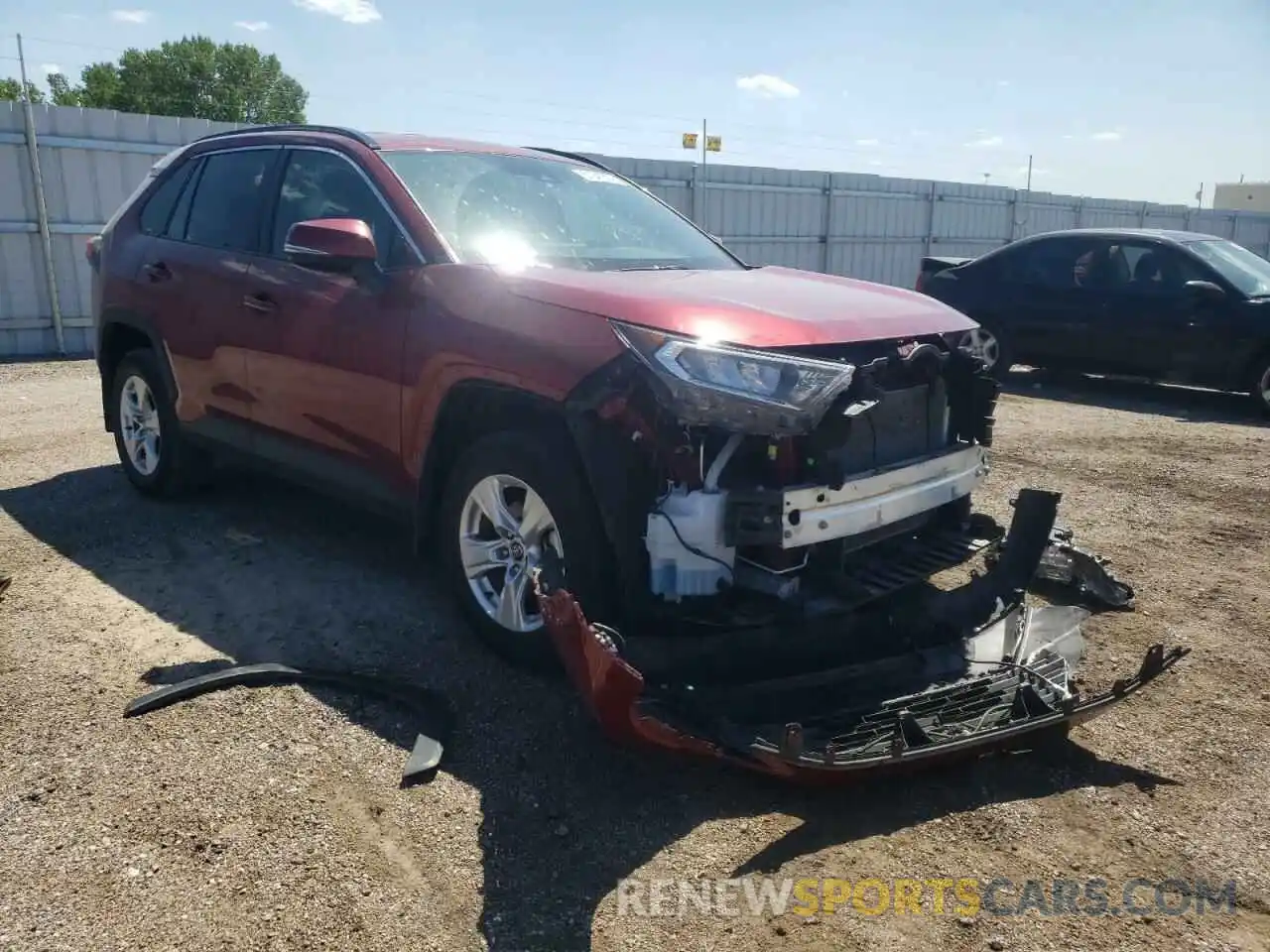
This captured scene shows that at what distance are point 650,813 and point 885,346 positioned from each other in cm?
170

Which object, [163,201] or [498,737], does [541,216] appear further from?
[163,201]

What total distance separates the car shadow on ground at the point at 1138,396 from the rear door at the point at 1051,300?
420 mm

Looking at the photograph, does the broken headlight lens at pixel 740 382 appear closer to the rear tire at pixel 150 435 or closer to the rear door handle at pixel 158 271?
the rear door handle at pixel 158 271

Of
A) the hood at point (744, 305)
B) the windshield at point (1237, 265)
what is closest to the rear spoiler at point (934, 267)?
the windshield at point (1237, 265)

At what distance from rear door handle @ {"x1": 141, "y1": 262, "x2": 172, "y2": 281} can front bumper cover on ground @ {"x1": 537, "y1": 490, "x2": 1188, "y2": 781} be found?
3271 millimetres

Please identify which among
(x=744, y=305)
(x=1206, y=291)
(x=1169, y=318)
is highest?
(x=744, y=305)

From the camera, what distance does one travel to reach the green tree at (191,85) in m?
61.6

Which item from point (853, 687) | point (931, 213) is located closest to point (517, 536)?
point (853, 687)

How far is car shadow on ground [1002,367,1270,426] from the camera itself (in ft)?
31.4

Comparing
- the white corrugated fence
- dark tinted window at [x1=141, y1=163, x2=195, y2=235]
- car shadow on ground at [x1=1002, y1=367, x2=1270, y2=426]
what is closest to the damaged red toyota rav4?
dark tinted window at [x1=141, y1=163, x2=195, y2=235]

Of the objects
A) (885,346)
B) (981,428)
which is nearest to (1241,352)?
(981,428)

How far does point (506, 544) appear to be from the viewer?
144 inches

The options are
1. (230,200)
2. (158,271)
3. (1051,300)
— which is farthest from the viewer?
(1051,300)

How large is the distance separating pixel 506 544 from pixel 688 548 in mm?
786
